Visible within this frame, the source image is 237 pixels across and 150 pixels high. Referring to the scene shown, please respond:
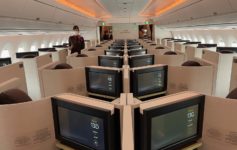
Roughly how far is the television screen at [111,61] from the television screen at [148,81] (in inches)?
41.7

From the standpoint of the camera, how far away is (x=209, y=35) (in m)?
13.9

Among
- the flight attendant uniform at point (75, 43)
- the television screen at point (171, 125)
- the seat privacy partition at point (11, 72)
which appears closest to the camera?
the television screen at point (171, 125)

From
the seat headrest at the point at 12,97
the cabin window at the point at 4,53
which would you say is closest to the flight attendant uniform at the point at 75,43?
the cabin window at the point at 4,53

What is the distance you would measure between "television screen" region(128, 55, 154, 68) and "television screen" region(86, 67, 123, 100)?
1098mm

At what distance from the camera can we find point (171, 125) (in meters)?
1.50

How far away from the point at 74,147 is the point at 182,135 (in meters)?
0.77

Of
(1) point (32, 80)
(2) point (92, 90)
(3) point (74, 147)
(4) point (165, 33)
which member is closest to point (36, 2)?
(1) point (32, 80)

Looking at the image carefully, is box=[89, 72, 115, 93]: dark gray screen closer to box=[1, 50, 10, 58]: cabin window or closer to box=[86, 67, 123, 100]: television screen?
box=[86, 67, 123, 100]: television screen

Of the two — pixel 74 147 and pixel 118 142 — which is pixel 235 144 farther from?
pixel 74 147

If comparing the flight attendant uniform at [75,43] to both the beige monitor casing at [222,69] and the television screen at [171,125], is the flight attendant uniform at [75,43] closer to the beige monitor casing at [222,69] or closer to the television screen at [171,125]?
the beige monitor casing at [222,69]

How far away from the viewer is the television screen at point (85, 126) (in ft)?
4.60

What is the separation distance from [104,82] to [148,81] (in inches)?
21.9

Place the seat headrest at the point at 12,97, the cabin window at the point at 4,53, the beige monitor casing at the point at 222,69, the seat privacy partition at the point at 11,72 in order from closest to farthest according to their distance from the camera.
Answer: the seat headrest at the point at 12,97 → the seat privacy partition at the point at 11,72 → the beige monitor casing at the point at 222,69 → the cabin window at the point at 4,53

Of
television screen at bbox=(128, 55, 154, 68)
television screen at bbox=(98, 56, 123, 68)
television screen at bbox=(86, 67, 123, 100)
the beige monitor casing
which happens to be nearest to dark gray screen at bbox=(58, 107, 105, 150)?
television screen at bbox=(86, 67, 123, 100)
